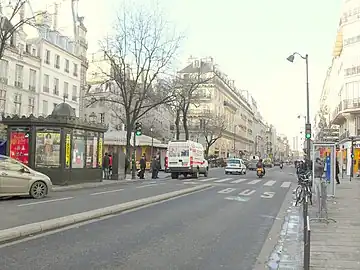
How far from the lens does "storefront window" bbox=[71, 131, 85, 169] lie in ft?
84.2

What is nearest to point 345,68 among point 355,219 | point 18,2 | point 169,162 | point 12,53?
point 169,162

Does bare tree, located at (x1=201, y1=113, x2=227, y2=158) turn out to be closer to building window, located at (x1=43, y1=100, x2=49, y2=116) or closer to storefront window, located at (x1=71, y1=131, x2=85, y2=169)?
building window, located at (x1=43, y1=100, x2=49, y2=116)

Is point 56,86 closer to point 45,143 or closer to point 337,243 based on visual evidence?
point 45,143

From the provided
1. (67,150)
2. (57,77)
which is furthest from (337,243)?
(57,77)

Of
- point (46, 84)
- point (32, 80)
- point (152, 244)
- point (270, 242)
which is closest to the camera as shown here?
point (152, 244)

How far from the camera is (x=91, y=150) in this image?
27.5m

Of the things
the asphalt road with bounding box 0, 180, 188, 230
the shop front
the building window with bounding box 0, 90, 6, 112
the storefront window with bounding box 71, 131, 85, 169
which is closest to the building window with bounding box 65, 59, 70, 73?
the building window with bounding box 0, 90, 6, 112

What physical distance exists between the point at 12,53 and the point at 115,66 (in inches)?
682

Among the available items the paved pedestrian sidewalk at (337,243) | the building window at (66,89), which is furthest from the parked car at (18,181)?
the building window at (66,89)

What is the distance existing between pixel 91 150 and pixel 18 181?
10166 mm

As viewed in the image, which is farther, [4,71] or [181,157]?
[4,71]

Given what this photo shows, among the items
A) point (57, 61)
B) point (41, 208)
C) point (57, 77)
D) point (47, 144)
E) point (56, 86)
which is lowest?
point (41, 208)

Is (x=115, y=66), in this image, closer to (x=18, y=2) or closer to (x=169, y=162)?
(x=169, y=162)

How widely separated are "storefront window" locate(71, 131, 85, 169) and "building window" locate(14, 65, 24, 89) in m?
27.1
